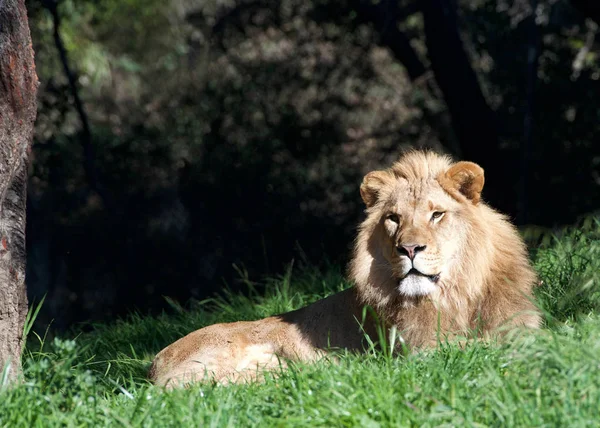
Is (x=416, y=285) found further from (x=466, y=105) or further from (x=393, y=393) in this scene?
(x=466, y=105)

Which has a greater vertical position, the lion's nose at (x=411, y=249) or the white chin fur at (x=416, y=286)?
the lion's nose at (x=411, y=249)

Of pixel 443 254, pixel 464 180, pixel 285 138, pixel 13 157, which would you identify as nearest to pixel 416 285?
pixel 443 254

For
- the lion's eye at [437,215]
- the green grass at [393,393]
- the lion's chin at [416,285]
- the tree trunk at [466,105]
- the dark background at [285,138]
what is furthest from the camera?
the dark background at [285,138]

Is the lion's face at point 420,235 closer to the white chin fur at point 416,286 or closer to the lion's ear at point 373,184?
the white chin fur at point 416,286

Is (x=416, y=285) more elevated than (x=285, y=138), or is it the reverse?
(x=416, y=285)

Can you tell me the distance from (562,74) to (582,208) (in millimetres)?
1726

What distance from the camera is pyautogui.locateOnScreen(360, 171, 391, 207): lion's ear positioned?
16.6 ft

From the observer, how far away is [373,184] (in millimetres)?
5070

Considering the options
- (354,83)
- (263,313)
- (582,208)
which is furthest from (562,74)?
(263,313)

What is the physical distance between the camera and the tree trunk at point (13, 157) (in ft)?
14.8

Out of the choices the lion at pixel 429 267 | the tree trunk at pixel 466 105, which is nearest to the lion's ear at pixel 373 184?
the lion at pixel 429 267

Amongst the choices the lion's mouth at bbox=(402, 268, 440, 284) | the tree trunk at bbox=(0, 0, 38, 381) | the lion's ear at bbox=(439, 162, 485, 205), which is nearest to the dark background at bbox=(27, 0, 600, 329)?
the lion's ear at bbox=(439, 162, 485, 205)

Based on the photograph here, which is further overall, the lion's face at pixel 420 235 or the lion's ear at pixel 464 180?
the lion's ear at pixel 464 180

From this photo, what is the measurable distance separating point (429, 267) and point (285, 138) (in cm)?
871
